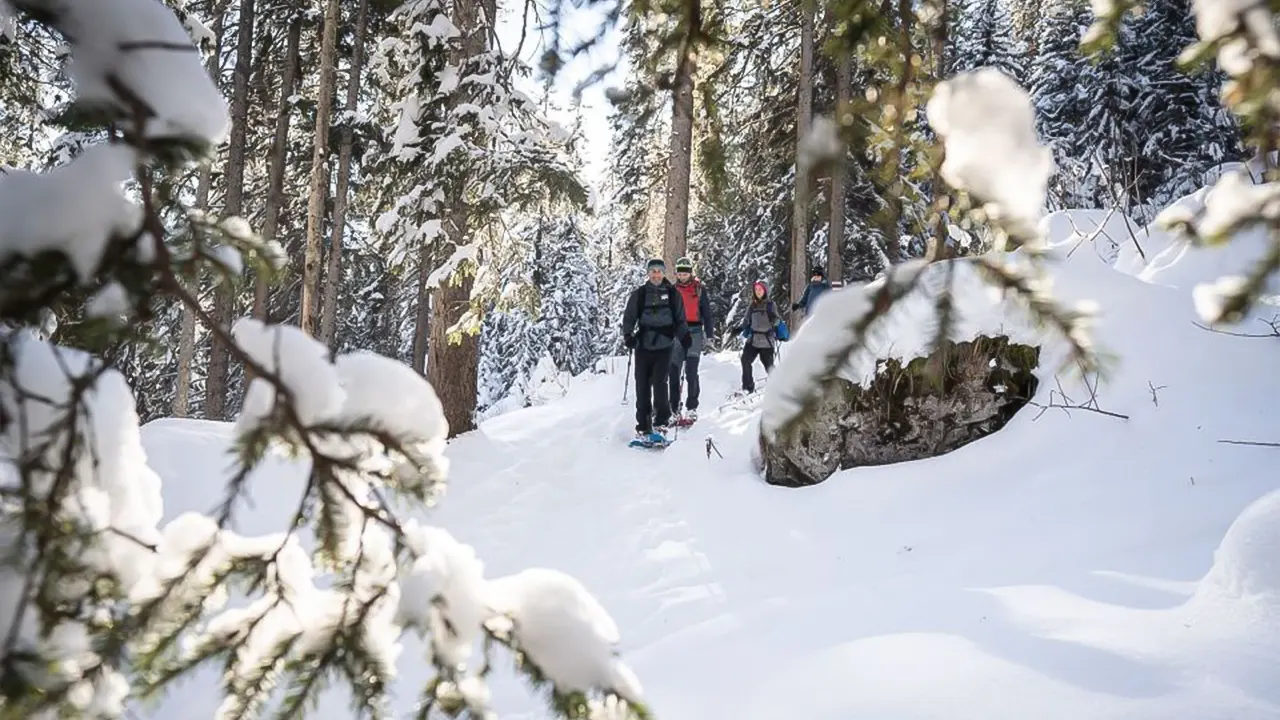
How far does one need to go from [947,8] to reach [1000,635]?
231 cm

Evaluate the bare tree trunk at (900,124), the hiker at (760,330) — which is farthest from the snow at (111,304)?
the hiker at (760,330)

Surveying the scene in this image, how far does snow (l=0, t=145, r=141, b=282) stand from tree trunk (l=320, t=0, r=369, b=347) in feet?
35.6

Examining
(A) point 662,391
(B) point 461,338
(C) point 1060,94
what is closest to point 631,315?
(A) point 662,391

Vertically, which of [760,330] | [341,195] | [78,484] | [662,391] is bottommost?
[662,391]

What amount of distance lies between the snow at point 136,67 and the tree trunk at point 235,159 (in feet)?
41.3

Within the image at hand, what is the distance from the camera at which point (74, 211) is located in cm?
96

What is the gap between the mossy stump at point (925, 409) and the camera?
18.0ft

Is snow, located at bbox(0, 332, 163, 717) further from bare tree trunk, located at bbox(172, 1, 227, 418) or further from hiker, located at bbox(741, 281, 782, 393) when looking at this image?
bare tree trunk, located at bbox(172, 1, 227, 418)

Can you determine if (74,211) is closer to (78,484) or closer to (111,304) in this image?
(111,304)

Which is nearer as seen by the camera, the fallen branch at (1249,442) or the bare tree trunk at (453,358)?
the fallen branch at (1249,442)

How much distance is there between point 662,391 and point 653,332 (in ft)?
2.47

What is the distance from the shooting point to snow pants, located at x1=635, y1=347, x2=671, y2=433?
8.12 metres

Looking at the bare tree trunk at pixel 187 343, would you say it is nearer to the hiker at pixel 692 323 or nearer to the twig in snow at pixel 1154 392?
the hiker at pixel 692 323

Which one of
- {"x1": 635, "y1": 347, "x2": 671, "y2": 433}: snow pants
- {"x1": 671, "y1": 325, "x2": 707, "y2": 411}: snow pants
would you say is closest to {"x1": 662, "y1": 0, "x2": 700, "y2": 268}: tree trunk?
{"x1": 671, "y1": 325, "x2": 707, "y2": 411}: snow pants
